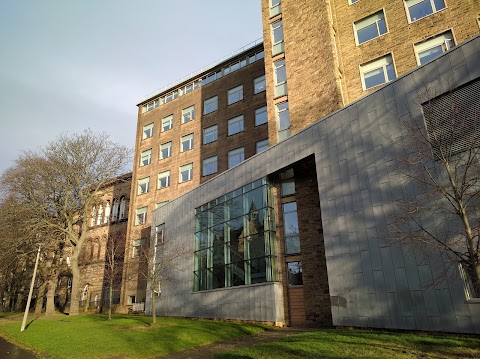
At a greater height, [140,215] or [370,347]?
[140,215]

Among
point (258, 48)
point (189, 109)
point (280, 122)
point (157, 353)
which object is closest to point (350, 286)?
point (157, 353)

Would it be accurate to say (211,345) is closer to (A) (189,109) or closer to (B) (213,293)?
(B) (213,293)

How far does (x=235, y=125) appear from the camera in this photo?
115 ft

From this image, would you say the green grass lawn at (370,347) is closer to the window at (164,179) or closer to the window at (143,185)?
the window at (164,179)

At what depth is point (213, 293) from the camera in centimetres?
2309

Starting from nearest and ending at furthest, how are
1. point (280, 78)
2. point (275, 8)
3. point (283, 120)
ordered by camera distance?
point (283, 120)
point (280, 78)
point (275, 8)

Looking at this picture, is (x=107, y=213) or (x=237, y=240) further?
(x=107, y=213)

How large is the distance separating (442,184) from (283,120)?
45.1ft

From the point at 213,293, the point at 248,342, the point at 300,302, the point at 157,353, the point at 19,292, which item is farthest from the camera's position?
the point at 19,292

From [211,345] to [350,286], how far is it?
6.37 m

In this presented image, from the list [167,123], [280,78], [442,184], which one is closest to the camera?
[442,184]

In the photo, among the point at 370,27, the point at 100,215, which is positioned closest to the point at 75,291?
the point at 100,215

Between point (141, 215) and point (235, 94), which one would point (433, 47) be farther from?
point (141, 215)

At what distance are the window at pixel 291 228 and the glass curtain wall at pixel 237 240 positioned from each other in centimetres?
79
